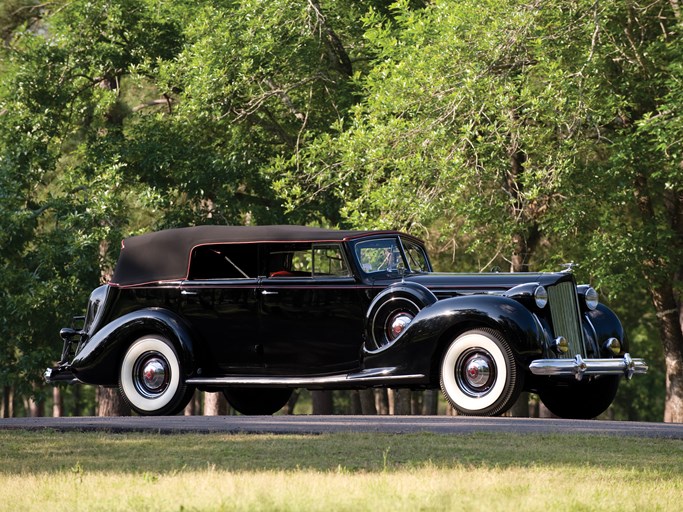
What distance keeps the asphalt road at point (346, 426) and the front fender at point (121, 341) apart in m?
0.98

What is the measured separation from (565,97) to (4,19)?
49.5 ft

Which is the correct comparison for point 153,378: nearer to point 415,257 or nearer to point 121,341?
point 121,341

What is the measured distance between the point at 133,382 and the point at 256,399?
193 cm

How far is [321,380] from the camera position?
12570 mm

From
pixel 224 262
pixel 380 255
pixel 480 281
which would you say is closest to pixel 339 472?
pixel 480 281

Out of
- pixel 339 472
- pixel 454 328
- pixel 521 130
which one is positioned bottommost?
pixel 339 472

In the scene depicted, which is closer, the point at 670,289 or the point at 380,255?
the point at 380,255

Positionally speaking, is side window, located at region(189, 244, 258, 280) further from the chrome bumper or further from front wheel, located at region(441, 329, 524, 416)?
the chrome bumper

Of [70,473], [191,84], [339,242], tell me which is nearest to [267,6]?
[191,84]

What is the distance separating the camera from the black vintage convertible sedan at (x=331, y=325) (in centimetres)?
1188

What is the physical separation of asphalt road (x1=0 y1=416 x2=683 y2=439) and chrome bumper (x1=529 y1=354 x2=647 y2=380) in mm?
477

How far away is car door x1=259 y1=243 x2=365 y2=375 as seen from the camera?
1270 cm

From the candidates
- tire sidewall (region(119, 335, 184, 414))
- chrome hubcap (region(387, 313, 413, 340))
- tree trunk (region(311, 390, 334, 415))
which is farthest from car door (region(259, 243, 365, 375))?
tree trunk (region(311, 390, 334, 415))

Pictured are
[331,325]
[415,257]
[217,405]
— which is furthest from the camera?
[217,405]
